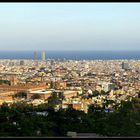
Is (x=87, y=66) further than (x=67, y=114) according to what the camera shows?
Yes

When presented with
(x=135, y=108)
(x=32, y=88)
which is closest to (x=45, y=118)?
(x=135, y=108)

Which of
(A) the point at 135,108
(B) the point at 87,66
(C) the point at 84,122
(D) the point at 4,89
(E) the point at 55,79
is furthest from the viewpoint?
(B) the point at 87,66

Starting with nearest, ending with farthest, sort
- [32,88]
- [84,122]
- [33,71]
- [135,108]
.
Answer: [84,122] < [135,108] < [32,88] < [33,71]

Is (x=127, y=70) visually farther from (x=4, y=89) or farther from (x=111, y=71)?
(x=4, y=89)

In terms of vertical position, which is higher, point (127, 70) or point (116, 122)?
point (127, 70)

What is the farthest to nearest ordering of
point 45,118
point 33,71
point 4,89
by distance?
point 33,71
point 4,89
point 45,118

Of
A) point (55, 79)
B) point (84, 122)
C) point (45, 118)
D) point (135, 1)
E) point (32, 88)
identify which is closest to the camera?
point (135, 1)

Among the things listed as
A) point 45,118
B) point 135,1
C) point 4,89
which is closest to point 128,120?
point 45,118

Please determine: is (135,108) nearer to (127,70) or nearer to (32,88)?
(32,88)

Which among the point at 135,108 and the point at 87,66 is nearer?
the point at 135,108
